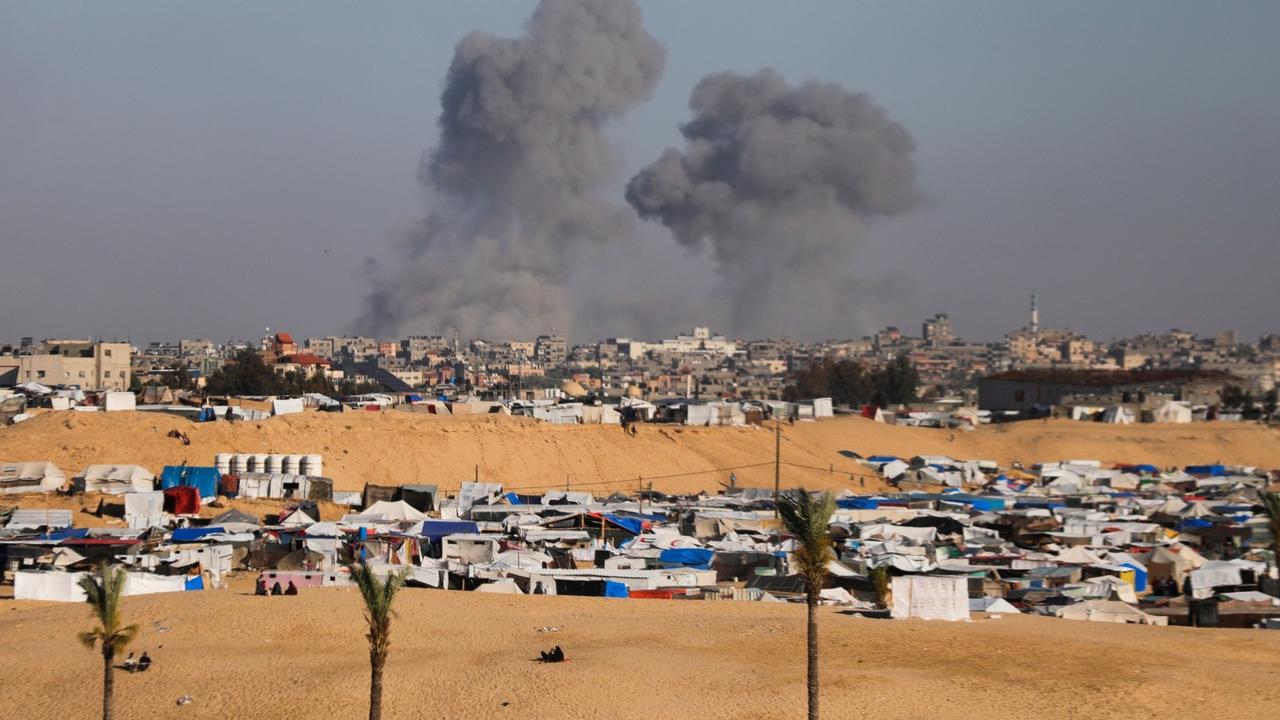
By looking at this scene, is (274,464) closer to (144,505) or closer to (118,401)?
(144,505)

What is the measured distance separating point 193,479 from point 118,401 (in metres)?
8.20

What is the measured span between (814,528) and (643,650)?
459cm

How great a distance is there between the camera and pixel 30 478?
24.0 meters

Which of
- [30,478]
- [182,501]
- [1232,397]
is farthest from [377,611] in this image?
[1232,397]

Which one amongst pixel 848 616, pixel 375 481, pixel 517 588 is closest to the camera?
pixel 848 616

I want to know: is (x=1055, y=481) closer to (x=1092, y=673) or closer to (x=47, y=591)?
(x=1092, y=673)

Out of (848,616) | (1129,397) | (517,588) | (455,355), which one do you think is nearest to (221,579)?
(517,588)

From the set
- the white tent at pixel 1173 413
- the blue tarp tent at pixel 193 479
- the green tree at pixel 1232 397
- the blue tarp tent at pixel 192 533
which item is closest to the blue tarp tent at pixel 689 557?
the blue tarp tent at pixel 192 533

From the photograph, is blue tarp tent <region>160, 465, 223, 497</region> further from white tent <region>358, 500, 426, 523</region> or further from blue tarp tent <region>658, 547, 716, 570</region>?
blue tarp tent <region>658, 547, 716, 570</region>

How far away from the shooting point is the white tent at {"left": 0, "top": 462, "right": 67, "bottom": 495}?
23719 millimetres

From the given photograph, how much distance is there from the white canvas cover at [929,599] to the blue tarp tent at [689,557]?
133 inches

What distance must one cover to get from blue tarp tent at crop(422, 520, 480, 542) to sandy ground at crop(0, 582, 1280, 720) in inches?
150

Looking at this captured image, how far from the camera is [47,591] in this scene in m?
16.2

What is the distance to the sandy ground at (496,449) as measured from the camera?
92.2ft
